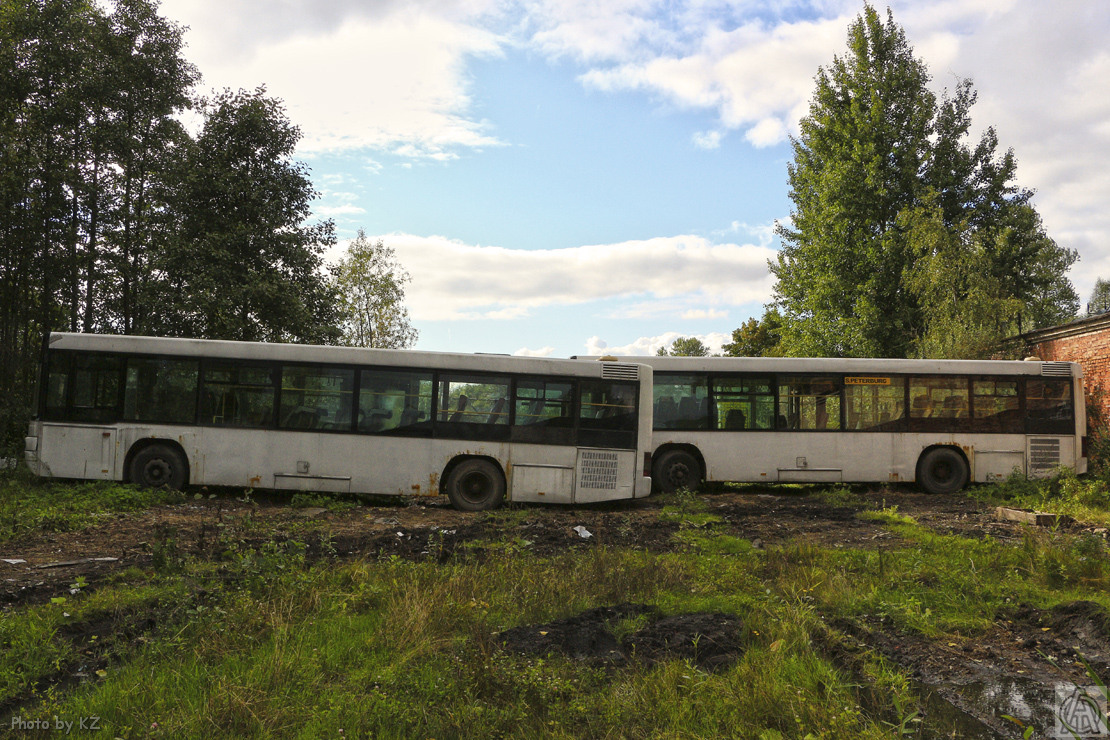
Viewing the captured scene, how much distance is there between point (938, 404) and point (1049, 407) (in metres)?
2.43

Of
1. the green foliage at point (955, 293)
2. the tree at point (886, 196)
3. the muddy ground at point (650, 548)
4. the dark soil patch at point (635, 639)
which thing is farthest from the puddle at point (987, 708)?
the tree at point (886, 196)

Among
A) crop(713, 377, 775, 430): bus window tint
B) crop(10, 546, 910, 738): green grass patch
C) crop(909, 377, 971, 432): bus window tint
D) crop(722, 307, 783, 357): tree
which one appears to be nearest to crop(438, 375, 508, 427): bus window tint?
crop(713, 377, 775, 430): bus window tint

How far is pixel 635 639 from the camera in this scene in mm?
5602

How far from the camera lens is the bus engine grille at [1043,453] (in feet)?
51.6

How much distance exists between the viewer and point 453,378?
1285 centimetres

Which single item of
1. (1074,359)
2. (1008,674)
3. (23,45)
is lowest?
(1008,674)

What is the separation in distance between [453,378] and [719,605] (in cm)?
734

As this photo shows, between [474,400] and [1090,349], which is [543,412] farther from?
[1090,349]

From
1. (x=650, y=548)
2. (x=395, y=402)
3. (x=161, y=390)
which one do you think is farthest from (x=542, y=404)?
(x=161, y=390)

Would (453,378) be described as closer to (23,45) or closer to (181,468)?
(181,468)

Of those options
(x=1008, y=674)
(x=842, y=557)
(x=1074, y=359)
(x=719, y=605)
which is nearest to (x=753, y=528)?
(x=842, y=557)

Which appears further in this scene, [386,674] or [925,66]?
[925,66]

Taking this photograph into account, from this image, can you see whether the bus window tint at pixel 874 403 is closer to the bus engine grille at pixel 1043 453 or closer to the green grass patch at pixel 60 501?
the bus engine grille at pixel 1043 453

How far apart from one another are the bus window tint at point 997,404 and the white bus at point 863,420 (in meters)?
0.02
